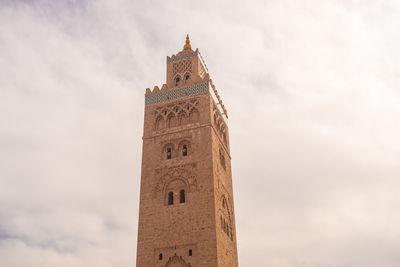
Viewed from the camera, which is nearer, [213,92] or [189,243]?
[189,243]

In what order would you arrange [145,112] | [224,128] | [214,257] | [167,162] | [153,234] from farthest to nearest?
[224,128], [145,112], [167,162], [153,234], [214,257]

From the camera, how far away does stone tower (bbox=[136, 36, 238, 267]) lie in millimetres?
20266

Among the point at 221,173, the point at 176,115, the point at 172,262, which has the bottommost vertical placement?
the point at 172,262

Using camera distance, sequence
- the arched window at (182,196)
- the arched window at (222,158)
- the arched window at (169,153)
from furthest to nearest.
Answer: the arched window at (222,158) → the arched window at (169,153) → the arched window at (182,196)

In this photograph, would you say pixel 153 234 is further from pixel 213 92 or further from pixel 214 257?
pixel 213 92

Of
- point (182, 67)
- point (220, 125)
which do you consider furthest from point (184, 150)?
point (182, 67)

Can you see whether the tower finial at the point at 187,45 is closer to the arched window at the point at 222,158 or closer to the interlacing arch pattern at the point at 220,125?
the interlacing arch pattern at the point at 220,125

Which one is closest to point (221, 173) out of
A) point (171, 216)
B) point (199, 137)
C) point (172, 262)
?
point (199, 137)

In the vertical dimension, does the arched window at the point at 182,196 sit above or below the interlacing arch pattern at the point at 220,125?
below

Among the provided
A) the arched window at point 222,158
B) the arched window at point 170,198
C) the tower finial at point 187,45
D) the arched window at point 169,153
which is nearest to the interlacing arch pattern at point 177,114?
the arched window at point 169,153

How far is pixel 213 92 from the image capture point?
2597 cm

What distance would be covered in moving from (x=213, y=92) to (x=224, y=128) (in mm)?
2718

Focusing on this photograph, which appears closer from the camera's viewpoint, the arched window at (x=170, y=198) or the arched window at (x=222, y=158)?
the arched window at (x=170, y=198)

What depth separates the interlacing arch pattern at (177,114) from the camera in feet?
79.8
